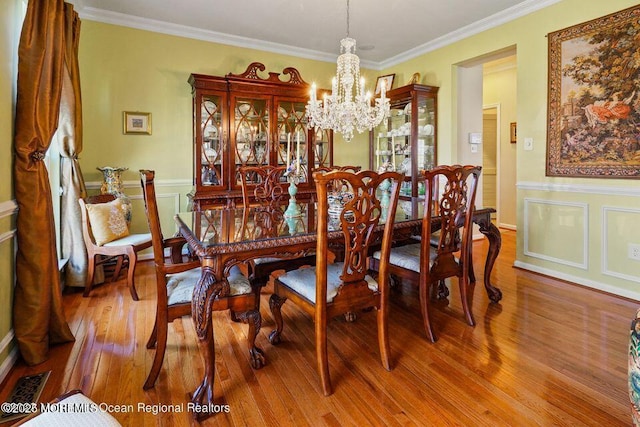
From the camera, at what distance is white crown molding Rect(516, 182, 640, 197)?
284 centimetres

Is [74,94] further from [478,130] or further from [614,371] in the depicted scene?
[478,130]

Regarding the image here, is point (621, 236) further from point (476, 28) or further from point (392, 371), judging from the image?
point (476, 28)

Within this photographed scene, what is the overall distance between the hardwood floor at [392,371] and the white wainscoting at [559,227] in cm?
60

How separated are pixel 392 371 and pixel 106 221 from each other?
102 inches

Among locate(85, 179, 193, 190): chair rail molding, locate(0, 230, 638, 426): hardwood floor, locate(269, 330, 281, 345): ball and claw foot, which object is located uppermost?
locate(85, 179, 193, 190): chair rail molding

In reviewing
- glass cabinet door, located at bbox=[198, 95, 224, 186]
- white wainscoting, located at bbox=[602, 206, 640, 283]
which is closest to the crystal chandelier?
glass cabinet door, located at bbox=[198, 95, 224, 186]

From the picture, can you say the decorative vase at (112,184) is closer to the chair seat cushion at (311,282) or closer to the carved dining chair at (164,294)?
the carved dining chair at (164,294)

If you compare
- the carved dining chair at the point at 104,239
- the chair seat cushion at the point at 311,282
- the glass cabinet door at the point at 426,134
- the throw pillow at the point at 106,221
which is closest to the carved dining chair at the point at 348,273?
the chair seat cushion at the point at 311,282

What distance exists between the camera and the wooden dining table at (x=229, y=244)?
5.15 ft

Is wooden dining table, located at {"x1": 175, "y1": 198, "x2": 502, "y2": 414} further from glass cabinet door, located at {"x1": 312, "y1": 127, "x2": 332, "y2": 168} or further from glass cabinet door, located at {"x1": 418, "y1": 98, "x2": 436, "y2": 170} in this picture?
glass cabinet door, located at {"x1": 418, "y1": 98, "x2": 436, "y2": 170}

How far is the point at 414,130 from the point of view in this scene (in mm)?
4527

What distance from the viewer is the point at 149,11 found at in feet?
11.9

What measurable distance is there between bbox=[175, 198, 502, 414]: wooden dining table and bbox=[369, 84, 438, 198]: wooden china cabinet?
7.76ft

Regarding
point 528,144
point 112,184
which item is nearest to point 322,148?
point 528,144
